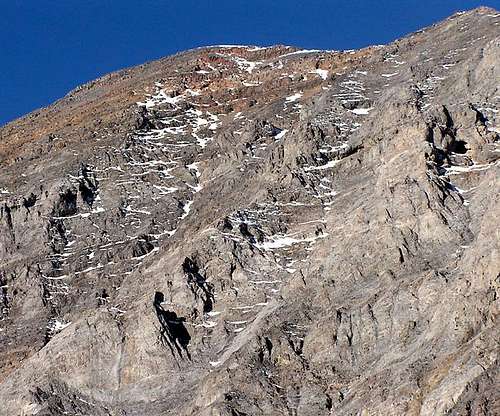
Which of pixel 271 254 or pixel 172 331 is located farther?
pixel 271 254

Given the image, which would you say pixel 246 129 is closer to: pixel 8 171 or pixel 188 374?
pixel 8 171

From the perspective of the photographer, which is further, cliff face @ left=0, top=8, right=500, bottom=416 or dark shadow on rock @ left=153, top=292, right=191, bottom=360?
dark shadow on rock @ left=153, top=292, right=191, bottom=360

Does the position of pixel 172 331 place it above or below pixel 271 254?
below

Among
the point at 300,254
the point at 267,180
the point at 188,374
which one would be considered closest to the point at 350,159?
the point at 267,180
